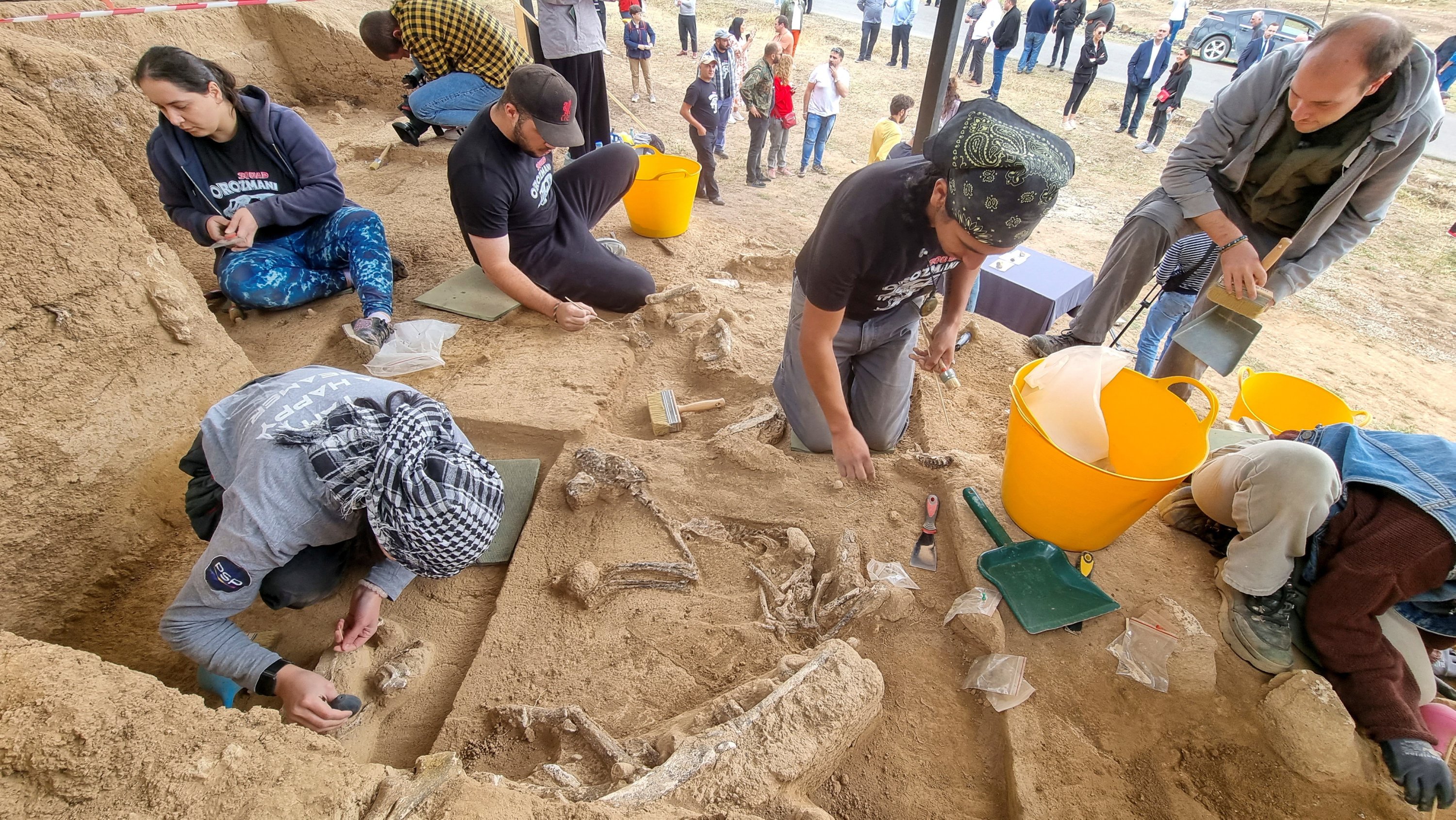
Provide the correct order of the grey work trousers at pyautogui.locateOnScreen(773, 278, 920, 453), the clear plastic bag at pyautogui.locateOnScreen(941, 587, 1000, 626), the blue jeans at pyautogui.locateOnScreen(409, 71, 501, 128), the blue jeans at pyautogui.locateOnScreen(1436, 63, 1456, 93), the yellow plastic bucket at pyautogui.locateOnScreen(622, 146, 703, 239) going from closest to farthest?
the clear plastic bag at pyautogui.locateOnScreen(941, 587, 1000, 626), the grey work trousers at pyautogui.locateOnScreen(773, 278, 920, 453), the yellow plastic bucket at pyautogui.locateOnScreen(622, 146, 703, 239), the blue jeans at pyautogui.locateOnScreen(409, 71, 501, 128), the blue jeans at pyautogui.locateOnScreen(1436, 63, 1456, 93)

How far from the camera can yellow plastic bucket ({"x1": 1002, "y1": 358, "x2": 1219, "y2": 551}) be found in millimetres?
1792

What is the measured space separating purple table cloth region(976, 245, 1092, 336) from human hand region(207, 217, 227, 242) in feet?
12.3

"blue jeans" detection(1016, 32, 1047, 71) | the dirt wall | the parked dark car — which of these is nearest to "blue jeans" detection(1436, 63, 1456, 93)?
the parked dark car

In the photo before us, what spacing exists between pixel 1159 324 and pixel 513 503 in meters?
3.23

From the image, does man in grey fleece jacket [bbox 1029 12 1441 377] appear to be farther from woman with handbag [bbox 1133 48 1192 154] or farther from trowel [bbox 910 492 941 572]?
woman with handbag [bbox 1133 48 1192 154]

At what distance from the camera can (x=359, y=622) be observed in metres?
1.76

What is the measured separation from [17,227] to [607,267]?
6.94ft

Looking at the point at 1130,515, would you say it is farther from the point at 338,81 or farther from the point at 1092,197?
the point at 338,81

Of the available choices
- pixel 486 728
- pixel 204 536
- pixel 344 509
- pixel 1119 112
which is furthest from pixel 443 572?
pixel 1119 112

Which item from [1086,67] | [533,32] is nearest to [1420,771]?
[533,32]

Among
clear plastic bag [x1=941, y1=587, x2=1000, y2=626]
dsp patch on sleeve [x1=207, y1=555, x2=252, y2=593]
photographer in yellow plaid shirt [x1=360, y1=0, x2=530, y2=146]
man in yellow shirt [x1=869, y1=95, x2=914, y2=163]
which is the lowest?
clear plastic bag [x1=941, y1=587, x2=1000, y2=626]

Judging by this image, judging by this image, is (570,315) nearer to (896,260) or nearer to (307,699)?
(896,260)

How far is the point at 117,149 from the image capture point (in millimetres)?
3117

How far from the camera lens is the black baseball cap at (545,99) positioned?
2.60 metres
